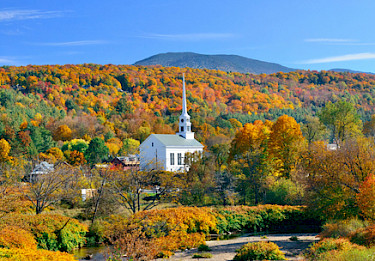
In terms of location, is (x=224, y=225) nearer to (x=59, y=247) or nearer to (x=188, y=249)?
(x=188, y=249)

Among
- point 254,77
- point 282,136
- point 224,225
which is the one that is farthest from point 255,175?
point 254,77

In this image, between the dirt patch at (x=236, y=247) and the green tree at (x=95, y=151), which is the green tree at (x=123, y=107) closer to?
the green tree at (x=95, y=151)

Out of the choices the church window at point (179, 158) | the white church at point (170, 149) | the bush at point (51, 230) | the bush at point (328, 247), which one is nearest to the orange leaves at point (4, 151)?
the white church at point (170, 149)

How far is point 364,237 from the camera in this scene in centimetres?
1928

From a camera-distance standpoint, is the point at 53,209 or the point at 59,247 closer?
the point at 59,247

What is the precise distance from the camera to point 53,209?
3350 centimetres

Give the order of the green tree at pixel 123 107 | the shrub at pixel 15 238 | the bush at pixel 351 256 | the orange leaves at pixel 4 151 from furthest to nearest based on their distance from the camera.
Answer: the green tree at pixel 123 107, the orange leaves at pixel 4 151, the shrub at pixel 15 238, the bush at pixel 351 256

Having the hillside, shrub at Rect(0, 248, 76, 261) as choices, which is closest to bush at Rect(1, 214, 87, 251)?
shrub at Rect(0, 248, 76, 261)

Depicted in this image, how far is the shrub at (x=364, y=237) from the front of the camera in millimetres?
18656

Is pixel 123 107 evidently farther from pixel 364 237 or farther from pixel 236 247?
pixel 364 237

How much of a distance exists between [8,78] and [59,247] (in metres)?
118

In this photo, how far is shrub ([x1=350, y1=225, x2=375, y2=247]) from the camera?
18.7m

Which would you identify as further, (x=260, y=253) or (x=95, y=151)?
(x=95, y=151)

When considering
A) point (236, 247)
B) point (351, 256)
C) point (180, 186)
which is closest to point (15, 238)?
point (236, 247)
